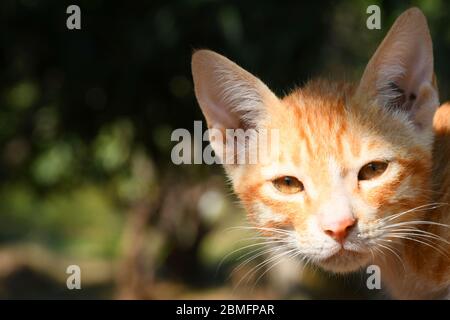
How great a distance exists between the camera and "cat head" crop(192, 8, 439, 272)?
7.53 ft

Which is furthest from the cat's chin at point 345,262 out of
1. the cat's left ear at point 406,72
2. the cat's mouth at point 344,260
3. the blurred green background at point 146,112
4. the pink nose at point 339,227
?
the blurred green background at point 146,112

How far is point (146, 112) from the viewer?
605 cm

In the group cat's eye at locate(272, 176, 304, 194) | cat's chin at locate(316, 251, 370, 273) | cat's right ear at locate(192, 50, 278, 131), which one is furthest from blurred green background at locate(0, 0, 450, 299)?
cat's chin at locate(316, 251, 370, 273)

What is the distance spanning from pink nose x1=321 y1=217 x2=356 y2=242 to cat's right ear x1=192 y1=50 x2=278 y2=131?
0.64 metres

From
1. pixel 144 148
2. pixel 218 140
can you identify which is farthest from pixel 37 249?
pixel 218 140

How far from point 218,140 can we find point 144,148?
4.29 m

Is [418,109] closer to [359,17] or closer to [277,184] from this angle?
[277,184]

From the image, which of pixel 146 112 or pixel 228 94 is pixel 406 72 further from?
pixel 146 112

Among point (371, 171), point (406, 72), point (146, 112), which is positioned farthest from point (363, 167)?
point (146, 112)

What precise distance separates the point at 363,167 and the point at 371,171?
3 centimetres

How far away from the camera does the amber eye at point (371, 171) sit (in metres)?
2.37

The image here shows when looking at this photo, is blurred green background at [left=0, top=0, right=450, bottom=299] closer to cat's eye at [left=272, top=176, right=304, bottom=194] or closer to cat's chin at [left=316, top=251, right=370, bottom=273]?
cat's eye at [left=272, top=176, right=304, bottom=194]

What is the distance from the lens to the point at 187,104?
19.7 feet
